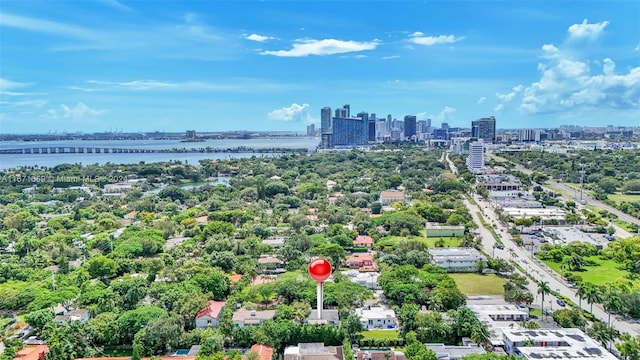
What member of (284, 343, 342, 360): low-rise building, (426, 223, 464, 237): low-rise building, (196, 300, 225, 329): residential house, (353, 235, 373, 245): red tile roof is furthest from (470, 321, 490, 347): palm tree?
(426, 223, 464, 237): low-rise building

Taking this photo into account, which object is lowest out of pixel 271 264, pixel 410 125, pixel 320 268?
pixel 271 264

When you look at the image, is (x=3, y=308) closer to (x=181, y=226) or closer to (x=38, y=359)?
(x=38, y=359)

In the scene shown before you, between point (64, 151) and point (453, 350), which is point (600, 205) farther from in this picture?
point (64, 151)

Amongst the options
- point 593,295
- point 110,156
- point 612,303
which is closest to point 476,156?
point 593,295

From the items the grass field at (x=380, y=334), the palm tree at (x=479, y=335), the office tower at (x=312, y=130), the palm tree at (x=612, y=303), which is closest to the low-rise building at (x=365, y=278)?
the grass field at (x=380, y=334)

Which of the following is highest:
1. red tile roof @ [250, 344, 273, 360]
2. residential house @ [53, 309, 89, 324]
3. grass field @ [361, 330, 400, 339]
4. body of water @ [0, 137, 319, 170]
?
body of water @ [0, 137, 319, 170]

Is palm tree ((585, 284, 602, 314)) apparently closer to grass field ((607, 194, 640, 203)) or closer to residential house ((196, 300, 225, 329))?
residential house ((196, 300, 225, 329))

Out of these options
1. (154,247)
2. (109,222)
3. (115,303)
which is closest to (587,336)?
(115,303)
